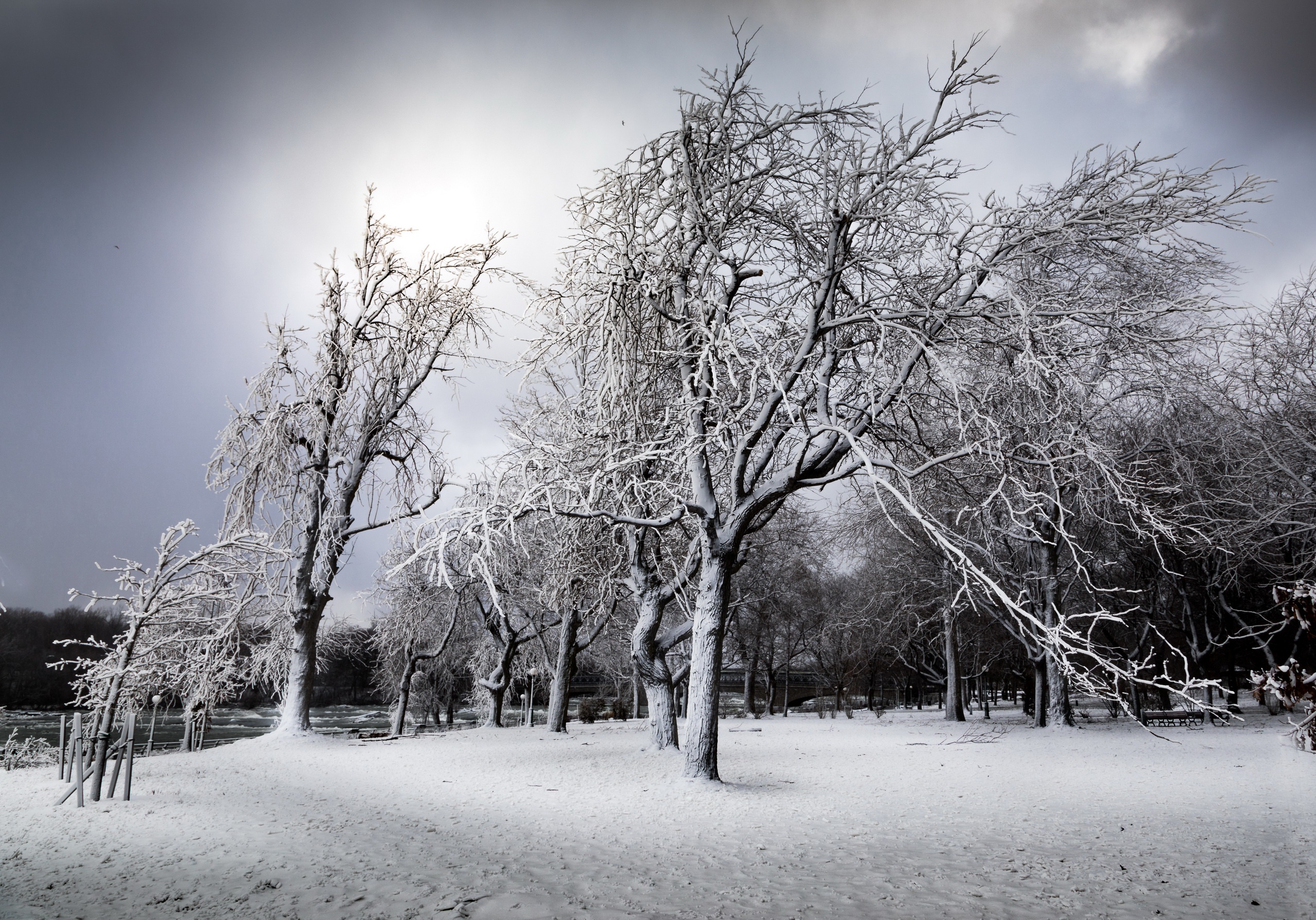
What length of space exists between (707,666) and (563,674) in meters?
11.0

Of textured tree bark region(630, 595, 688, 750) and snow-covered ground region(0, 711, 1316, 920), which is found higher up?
textured tree bark region(630, 595, 688, 750)

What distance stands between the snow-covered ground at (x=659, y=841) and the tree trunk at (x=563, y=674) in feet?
25.0

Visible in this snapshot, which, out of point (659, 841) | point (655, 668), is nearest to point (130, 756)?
point (659, 841)

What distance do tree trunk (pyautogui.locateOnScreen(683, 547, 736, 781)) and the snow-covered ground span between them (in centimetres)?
46

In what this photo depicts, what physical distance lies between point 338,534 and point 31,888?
9.80 meters

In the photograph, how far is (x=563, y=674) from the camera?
754 inches

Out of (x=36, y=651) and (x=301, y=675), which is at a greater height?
(x=36, y=651)

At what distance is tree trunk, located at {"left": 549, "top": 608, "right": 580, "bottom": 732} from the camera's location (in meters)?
18.5

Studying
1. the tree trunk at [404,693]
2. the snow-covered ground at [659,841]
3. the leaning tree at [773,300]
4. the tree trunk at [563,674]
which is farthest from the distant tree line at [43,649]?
the tree trunk at [404,693]

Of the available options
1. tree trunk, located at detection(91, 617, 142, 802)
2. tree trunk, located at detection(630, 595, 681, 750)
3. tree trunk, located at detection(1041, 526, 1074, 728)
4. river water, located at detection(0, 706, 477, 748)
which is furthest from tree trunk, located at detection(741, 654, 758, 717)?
tree trunk, located at detection(91, 617, 142, 802)

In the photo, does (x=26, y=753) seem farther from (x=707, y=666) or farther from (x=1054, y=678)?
(x=1054, y=678)

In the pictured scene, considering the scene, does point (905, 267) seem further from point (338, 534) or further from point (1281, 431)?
point (338, 534)

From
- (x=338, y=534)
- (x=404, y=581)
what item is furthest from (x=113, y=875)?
(x=404, y=581)

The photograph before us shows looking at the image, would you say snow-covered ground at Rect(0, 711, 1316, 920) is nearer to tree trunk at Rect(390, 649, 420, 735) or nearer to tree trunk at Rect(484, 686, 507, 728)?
tree trunk at Rect(390, 649, 420, 735)
